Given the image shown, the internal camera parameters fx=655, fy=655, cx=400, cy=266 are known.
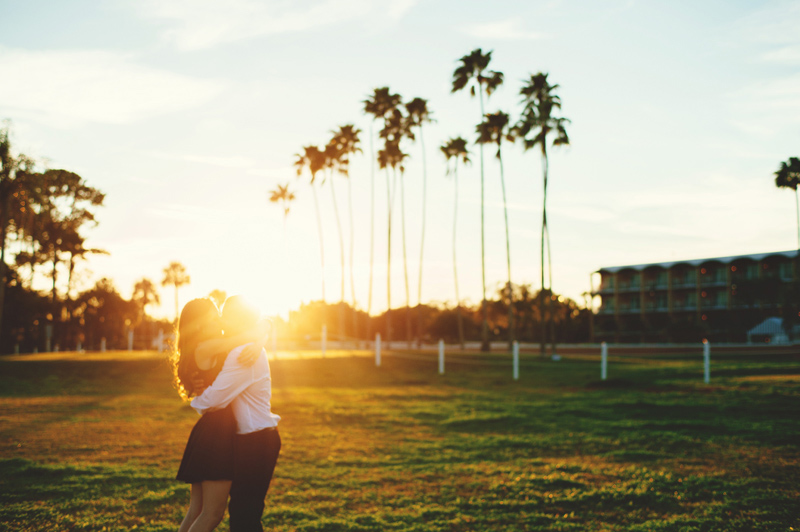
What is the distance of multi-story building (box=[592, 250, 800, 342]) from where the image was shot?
199 feet

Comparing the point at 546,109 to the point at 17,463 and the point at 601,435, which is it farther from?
the point at 17,463

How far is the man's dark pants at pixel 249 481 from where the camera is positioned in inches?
163

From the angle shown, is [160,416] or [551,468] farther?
[160,416]

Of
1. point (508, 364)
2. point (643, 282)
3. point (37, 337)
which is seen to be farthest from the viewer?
point (643, 282)

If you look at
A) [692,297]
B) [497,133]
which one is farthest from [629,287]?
[497,133]

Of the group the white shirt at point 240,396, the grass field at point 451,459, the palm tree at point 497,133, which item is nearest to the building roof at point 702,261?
the palm tree at point 497,133

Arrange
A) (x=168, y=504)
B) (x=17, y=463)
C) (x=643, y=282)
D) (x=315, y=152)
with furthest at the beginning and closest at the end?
(x=643, y=282) < (x=315, y=152) < (x=17, y=463) < (x=168, y=504)

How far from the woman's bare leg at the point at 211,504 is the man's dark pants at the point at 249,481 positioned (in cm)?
6

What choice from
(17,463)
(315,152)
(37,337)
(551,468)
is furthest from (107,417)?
(37,337)

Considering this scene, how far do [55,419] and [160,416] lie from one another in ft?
7.01

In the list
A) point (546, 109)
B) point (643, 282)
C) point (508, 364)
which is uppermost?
point (546, 109)

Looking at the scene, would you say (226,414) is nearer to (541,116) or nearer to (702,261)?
(541,116)

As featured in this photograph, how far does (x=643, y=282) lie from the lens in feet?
235

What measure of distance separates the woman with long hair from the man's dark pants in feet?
0.18
